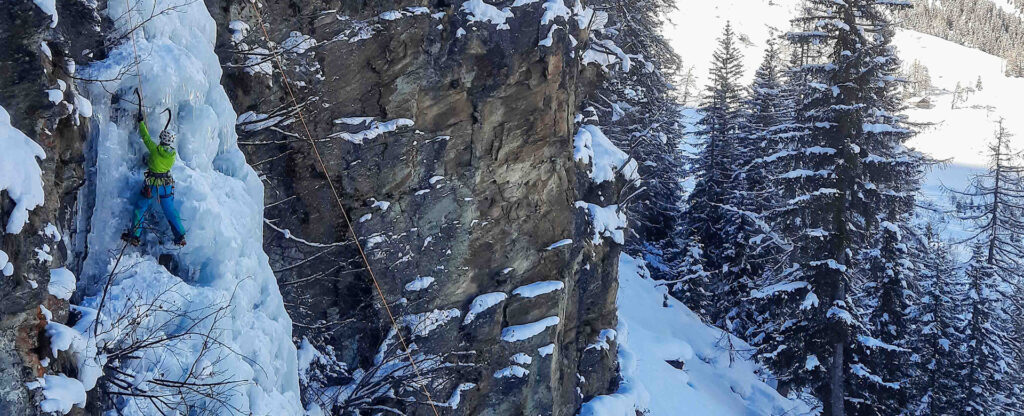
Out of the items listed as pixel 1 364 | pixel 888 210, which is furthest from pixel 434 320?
pixel 888 210

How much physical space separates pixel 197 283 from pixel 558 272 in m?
6.91

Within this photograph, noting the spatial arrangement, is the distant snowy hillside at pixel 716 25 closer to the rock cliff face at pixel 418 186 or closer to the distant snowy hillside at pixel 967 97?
the distant snowy hillside at pixel 967 97

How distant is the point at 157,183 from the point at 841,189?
43.2ft

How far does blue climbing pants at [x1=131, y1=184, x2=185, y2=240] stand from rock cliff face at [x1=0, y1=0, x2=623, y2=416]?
289cm

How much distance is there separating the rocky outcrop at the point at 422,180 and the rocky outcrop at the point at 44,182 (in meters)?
3.30

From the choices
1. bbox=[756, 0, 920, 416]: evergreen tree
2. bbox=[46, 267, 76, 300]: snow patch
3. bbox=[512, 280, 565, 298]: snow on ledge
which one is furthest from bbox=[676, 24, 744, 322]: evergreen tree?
bbox=[46, 267, 76, 300]: snow patch

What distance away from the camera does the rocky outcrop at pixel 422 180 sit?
33.0 ft

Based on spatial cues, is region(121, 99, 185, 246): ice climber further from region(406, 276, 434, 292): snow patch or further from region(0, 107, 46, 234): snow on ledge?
region(406, 276, 434, 292): snow patch

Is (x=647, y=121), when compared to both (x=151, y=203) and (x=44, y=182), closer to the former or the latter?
(x=151, y=203)

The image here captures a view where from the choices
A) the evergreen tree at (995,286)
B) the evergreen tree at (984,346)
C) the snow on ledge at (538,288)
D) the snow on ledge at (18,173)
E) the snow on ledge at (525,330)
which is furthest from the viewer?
the evergreen tree at (984,346)

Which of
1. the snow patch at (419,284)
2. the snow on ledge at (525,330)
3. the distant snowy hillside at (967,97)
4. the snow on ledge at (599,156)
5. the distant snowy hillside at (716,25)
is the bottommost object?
the distant snowy hillside at (967,97)

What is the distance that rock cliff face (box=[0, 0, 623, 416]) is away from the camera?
10055mm

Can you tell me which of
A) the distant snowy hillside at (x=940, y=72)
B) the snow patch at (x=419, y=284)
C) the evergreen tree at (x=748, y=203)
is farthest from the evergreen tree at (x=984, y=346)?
the distant snowy hillside at (x=940, y=72)

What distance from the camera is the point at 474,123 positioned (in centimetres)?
1138
